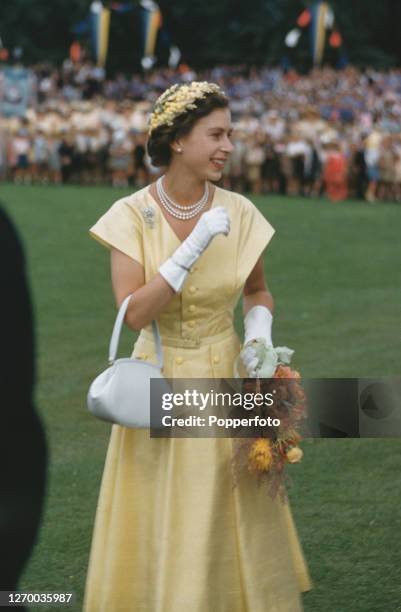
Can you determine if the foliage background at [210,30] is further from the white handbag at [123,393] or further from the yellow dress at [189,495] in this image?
the white handbag at [123,393]

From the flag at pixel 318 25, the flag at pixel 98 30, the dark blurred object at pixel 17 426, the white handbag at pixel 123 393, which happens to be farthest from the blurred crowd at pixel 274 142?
the dark blurred object at pixel 17 426

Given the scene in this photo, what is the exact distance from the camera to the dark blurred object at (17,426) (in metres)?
2.22

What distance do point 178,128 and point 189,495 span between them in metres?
1.24

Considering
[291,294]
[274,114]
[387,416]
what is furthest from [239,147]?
[387,416]

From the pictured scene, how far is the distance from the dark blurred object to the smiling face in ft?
7.70

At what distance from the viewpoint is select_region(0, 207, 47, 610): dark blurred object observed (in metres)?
2.22

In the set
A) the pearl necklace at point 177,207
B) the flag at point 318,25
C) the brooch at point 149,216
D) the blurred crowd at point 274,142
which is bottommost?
the brooch at point 149,216

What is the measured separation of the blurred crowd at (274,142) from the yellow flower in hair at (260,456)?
2310 cm

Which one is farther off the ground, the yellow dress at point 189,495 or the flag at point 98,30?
the flag at point 98,30

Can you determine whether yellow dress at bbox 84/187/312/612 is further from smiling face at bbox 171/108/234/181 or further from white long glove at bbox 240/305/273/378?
smiling face at bbox 171/108/234/181

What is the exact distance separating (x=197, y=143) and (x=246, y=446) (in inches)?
40.9

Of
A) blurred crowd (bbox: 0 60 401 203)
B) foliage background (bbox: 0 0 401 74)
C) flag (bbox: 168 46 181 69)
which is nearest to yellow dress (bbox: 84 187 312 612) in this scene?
blurred crowd (bbox: 0 60 401 203)

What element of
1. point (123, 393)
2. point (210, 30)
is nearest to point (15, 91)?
point (210, 30)

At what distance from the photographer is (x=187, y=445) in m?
4.60
